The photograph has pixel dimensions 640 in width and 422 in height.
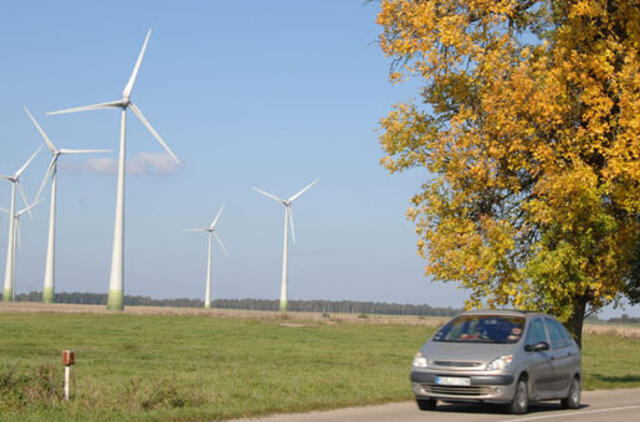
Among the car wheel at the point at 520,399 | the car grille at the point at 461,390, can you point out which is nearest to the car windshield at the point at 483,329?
the car wheel at the point at 520,399

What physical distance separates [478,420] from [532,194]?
9183 millimetres

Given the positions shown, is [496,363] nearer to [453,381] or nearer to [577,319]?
[453,381]

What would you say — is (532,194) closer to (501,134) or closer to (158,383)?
(501,134)

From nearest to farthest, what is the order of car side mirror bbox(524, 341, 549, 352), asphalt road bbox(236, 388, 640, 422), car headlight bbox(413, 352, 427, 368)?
asphalt road bbox(236, 388, 640, 422) → car headlight bbox(413, 352, 427, 368) → car side mirror bbox(524, 341, 549, 352)

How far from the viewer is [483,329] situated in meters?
17.5

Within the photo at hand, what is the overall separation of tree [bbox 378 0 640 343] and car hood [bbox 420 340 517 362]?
19.3 feet

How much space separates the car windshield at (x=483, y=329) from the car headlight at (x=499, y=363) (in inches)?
24.7

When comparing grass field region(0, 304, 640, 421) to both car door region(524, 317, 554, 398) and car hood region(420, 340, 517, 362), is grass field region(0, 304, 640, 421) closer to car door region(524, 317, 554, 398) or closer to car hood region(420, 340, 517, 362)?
car hood region(420, 340, 517, 362)

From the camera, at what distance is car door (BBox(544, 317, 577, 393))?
17902 mm

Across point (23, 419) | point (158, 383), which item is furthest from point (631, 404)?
point (23, 419)

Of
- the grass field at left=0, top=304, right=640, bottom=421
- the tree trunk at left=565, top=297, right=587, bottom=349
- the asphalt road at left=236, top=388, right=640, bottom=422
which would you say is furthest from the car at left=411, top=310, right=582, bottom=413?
the tree trunk at left=565, top=297, right=587, bottom=349

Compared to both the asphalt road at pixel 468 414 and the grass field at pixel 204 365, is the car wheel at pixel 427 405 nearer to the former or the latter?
the asphalt road at pixel 468 414

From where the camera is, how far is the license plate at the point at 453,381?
1620 cm

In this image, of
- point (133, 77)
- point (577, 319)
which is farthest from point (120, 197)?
point (577, 319)
